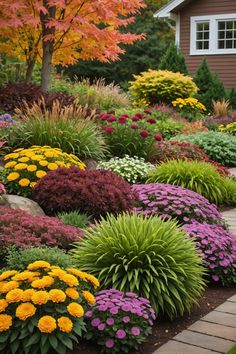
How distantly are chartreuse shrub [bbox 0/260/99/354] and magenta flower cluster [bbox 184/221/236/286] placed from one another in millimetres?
1827

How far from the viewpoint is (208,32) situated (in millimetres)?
24656

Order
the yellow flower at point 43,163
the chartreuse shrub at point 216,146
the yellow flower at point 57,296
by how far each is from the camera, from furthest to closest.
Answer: the chartreuse shrub at point 216,146 → the yellow flower at point 43,163 → the yellow flower at point 57,296

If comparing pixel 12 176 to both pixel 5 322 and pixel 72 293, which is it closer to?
pixel 72 293

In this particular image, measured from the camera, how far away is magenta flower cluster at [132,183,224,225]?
6906 millimetres

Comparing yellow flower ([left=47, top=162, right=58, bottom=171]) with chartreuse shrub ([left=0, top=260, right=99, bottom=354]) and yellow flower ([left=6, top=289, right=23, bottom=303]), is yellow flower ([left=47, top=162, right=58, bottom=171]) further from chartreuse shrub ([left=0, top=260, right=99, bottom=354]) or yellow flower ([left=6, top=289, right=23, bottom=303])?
yellow flower ([left=6, top=289, right=23, bottom=303])

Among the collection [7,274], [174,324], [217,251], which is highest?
[7,274]

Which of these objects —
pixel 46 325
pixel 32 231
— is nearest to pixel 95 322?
pixel 46 325

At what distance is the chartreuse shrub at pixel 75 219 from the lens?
21.4ft

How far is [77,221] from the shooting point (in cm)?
653

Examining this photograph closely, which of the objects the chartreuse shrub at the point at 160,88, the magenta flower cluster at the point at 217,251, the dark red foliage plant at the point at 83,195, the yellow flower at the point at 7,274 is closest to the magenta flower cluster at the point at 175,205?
the dark red foliage plant at the point at 83,195

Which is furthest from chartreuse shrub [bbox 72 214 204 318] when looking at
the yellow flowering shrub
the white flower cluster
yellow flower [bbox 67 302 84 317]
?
the white flower cluster

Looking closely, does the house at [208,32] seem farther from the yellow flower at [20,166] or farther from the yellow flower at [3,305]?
A: the yellow flower at [3,305]

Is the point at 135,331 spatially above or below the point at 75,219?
below

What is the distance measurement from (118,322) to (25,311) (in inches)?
29.7
